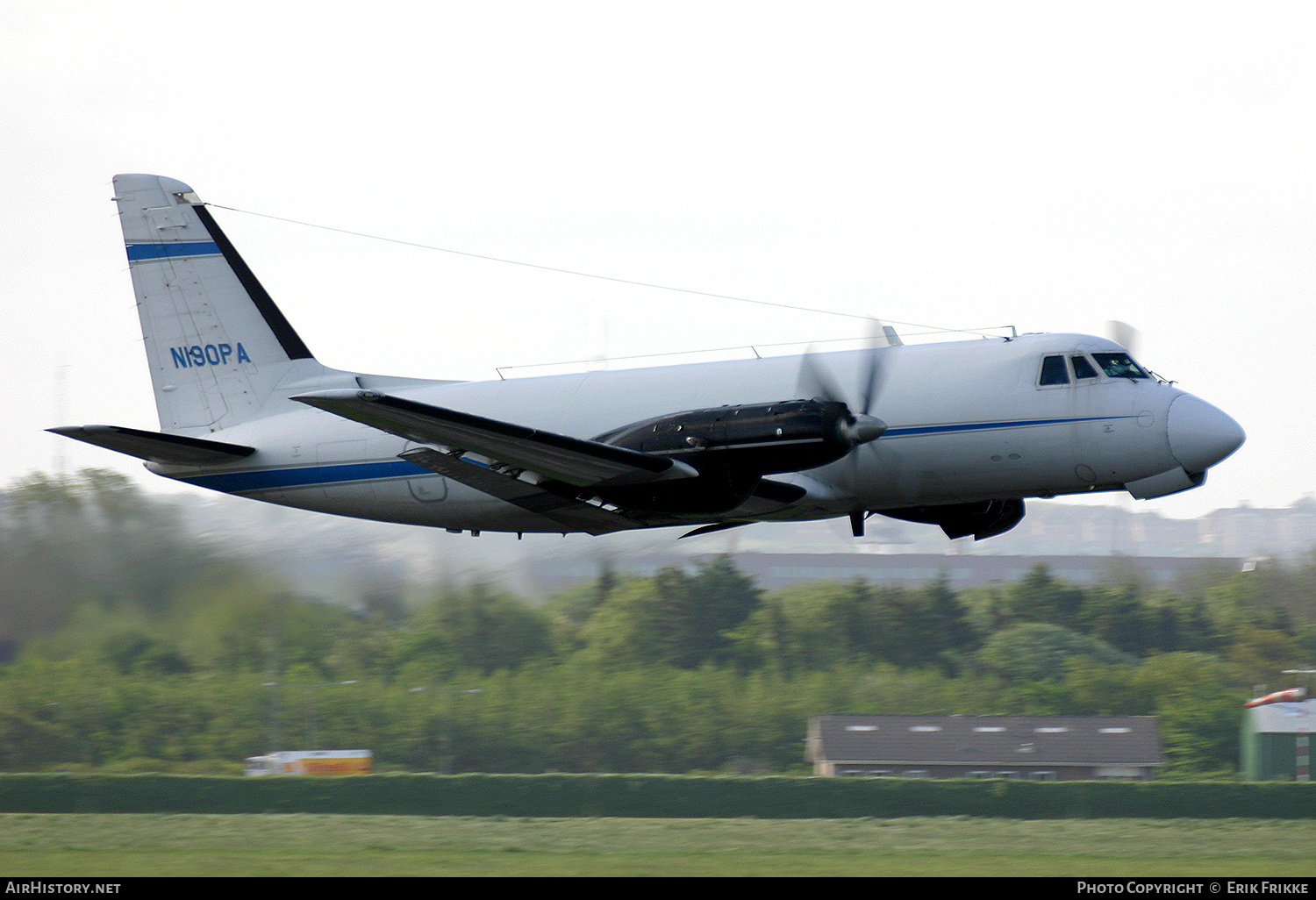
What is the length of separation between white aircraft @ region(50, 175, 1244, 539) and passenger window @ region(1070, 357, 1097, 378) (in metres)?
0.01

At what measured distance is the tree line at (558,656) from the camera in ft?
85.9

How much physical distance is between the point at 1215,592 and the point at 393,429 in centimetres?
5409

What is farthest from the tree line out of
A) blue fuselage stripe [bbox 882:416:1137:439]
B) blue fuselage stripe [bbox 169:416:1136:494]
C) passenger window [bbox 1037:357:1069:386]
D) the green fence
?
passenger window [bbox 1037:357:1069:386]

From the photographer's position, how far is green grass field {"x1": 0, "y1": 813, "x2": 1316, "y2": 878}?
830 inches

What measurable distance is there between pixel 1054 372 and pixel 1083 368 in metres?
0.33

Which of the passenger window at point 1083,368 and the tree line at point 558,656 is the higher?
the passenger window at point 1083,368

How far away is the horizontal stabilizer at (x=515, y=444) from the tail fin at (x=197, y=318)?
566cm

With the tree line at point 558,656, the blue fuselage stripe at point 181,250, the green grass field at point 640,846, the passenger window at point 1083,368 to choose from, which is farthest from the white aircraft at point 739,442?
the tree line at point 558,656

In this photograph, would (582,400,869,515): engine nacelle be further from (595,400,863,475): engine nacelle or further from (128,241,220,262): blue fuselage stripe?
(128,241,220,262): blue fuselage stripe

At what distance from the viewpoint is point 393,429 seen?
50.1 ft

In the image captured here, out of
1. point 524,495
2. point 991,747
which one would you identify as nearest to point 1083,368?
point 524,495

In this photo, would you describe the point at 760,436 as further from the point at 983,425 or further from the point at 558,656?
the point at 558,656

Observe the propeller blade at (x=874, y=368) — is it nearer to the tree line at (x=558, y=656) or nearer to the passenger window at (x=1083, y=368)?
the passenger window at (x=1083, y=368)
